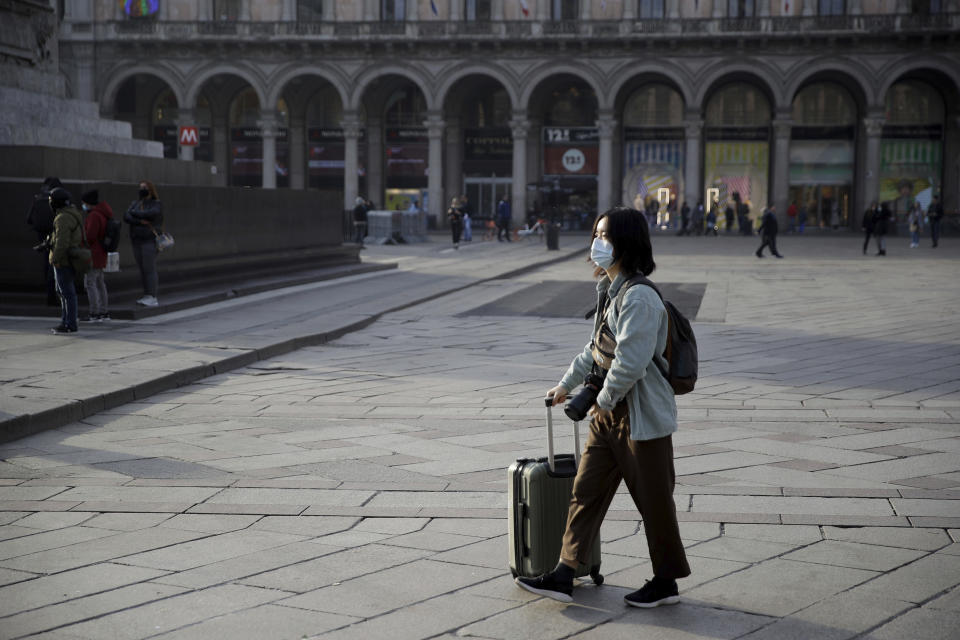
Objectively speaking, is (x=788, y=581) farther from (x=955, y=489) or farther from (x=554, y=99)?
(x=554, y=99)

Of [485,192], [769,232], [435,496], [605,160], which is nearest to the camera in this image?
[435,496]

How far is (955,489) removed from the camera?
597 cm

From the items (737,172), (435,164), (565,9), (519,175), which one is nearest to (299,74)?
(435,164)

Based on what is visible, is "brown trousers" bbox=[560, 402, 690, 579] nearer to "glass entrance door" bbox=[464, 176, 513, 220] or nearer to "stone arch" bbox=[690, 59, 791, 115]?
"stone arch" bbox=[690, 59, 791, 115]

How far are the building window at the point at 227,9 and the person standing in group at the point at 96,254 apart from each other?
3520 centimetres

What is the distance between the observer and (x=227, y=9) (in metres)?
46.4

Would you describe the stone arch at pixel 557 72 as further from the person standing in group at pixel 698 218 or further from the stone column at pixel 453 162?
the person standing in group at pixel 698 218

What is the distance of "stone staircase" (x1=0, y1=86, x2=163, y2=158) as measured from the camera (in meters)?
15.3

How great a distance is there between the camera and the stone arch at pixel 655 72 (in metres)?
43.2

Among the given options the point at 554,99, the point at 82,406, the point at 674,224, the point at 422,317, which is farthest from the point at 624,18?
the point at 82,406

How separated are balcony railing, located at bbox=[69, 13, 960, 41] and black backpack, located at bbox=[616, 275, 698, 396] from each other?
40.6 metres

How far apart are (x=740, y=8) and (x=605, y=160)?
7.49 m

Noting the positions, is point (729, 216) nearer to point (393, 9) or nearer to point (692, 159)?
point (692, 159)

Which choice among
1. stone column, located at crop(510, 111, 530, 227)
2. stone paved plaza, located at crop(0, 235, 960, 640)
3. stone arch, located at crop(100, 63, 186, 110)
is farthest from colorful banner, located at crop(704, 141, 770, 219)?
stone paved plaza, located at crop(0, 235, 960, 640)
